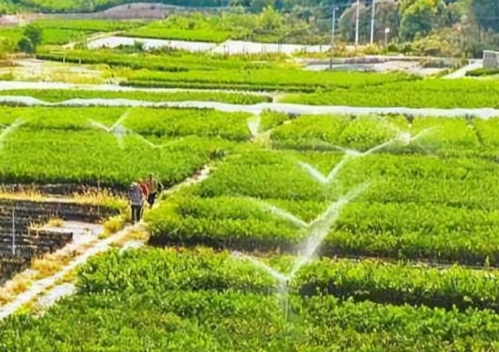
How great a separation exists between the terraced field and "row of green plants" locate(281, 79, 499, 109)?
5.51 meters

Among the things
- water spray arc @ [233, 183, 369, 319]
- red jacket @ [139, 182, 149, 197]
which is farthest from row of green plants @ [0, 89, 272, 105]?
water spray arc @ [233, 183, 369, 319]

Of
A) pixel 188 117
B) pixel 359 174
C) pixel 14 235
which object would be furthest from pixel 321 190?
pixel 188 117

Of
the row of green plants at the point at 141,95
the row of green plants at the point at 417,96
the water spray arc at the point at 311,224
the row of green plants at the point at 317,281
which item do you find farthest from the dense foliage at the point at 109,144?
the row of green plants at the point at 317,281

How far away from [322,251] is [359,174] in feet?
18.1

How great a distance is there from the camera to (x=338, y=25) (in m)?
88.3

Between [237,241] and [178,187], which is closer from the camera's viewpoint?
[237,241]

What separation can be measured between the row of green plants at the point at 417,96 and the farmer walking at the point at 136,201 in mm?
17699

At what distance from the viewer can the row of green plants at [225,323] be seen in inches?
459

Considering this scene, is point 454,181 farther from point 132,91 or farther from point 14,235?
point 132,91

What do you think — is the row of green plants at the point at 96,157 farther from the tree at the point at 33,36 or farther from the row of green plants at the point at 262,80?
the tree at the point at 33,36

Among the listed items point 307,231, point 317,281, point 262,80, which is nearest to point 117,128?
point 307,231

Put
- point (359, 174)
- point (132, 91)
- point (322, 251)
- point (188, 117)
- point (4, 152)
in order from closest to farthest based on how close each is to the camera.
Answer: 1. point (322, 251)
2. point (359, 174)
3. point (4, 152)
4. point (188, 117)
5. point (132, 91)

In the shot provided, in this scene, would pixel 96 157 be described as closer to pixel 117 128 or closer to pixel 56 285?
pixel 117 128

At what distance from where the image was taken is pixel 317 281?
1395cm
